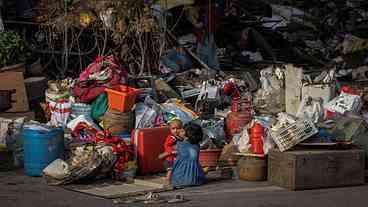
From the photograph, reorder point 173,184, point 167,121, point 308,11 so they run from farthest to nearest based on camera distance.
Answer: point 308,11
point 167,121
point 173,184

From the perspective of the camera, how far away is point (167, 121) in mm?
12406

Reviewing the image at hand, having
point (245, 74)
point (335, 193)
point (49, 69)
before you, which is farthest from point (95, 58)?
point (335, 193)

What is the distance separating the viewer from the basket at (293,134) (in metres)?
10.4

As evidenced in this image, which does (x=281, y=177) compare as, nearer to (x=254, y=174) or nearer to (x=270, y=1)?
(x=254, y=174)

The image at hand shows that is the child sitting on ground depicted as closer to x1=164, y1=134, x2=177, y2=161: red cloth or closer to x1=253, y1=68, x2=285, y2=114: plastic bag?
x1=164, y1=134, x2=177, y2=161: red cloth

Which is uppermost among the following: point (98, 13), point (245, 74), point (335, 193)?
point (98, 13)

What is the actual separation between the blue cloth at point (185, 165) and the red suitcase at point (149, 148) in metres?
0.76

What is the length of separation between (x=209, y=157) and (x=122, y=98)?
5.49 feet

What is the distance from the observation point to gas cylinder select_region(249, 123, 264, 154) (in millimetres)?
10798

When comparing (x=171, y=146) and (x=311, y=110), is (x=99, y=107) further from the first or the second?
(x=311, y=110)

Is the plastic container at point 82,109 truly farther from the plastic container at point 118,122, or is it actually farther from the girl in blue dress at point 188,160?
the girl in blue dress at point 188,160

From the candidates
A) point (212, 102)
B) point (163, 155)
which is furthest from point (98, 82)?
point (163, 155)

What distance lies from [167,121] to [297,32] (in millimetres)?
7672

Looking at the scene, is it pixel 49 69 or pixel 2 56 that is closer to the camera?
pixel 2 56
